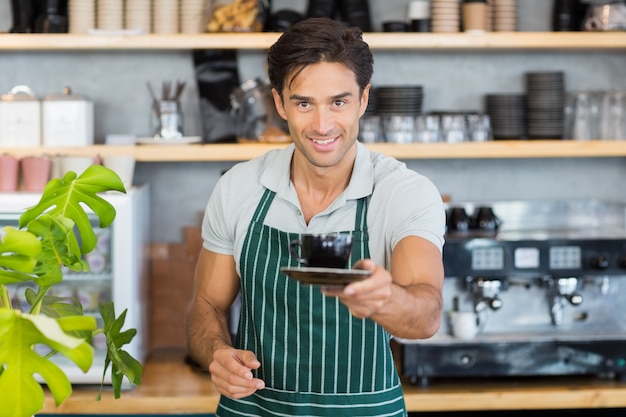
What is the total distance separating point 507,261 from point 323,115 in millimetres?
1475

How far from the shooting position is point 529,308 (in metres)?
3.35

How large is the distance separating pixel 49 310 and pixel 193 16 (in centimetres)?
202

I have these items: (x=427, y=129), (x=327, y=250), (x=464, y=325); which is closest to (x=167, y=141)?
(x=427, y=129)

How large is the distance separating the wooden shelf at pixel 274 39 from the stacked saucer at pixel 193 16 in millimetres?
51

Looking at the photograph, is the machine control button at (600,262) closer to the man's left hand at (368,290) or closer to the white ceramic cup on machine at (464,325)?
the white ceramic cup on machine at (464,325)

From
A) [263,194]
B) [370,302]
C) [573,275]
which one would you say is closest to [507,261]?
[573,275]

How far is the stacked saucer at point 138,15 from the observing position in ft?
11.4

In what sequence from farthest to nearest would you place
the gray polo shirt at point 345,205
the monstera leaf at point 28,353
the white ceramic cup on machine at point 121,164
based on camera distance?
the white ceramic cup on machine at point 121,164 → the gray polo shirt at point 345,205 → the monstera leaf at point 28,353

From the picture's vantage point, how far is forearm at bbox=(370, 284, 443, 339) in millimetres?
1637

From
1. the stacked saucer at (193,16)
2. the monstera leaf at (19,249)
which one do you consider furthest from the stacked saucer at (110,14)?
the monstera leaf at (19,249)

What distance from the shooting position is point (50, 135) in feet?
11.4

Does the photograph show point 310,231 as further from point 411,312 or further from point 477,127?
point 477,127

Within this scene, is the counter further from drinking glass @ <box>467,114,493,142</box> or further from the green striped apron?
the green striped apron

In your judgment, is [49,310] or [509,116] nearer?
[49,310]
